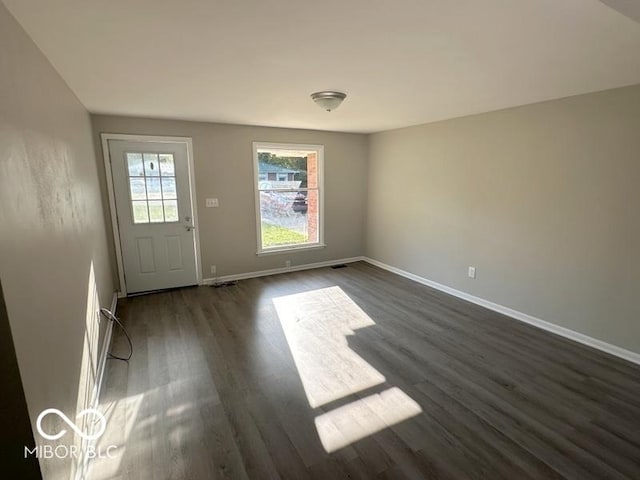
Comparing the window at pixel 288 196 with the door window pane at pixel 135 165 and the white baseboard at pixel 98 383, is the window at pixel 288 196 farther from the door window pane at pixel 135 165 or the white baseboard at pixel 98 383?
the white baseboard at pixel 98 383

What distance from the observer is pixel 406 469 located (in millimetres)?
1785

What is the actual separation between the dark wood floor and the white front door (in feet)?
2.64

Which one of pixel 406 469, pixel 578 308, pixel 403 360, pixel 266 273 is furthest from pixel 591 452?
pixel 266 273

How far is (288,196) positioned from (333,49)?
3.60 meters

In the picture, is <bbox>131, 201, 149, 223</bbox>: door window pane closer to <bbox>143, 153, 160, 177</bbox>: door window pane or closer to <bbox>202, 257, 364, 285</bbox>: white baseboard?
<bbox>143, 153, 160, 177</bbox>: door window pane

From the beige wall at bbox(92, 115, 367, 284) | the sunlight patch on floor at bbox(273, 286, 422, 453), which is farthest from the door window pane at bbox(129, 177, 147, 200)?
the sunlight patch on floor at bbox(273, 286, 422, 453)

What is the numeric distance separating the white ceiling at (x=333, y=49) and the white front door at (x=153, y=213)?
102 cm

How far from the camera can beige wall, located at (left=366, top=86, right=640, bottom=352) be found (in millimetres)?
2799

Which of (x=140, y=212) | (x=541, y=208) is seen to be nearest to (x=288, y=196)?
(x=140, y=212)

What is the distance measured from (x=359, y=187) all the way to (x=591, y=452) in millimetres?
4637

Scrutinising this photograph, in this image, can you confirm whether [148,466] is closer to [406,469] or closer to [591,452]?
[406,469]

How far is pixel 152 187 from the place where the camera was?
169 inches

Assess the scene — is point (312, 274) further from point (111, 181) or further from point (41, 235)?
point (41, 235)

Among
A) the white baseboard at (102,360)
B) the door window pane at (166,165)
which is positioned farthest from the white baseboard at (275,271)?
the door window pane at (166,165)
